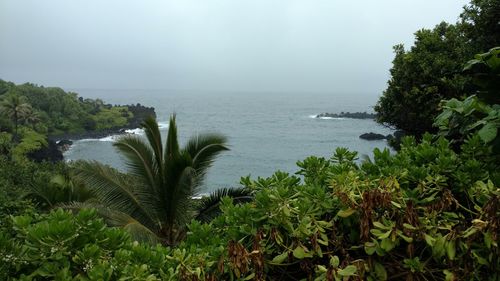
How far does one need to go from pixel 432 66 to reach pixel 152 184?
8.03 metres

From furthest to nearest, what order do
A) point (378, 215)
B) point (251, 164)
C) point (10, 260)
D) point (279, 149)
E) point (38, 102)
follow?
1. point (38, 102)
2. point (279, 149)
3. point (251, 164)
4. point (378, 215)
5. point (10, 260)

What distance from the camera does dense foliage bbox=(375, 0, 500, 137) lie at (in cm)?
1017

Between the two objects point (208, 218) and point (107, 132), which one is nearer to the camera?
point (208, 218)

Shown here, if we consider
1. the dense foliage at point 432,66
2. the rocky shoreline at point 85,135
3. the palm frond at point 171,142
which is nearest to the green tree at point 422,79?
the dense foliage at point 432,66

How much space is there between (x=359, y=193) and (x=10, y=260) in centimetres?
157

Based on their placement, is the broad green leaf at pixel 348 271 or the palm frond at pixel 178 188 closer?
the broad green leaf at pixel 348 271

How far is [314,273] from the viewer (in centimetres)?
200

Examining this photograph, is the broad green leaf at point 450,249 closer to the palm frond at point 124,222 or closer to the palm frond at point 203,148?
the palm frond at point 124,222

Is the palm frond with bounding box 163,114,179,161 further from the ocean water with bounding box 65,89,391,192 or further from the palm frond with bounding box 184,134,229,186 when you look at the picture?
the ocean water with bounding box 65,89,391,192

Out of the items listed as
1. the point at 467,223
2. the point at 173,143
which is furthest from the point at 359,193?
the point at 173,143

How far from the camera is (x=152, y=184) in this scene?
26.0ft

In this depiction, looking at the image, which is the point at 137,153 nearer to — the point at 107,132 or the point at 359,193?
the point at 359,193

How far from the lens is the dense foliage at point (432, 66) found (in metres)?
10.2

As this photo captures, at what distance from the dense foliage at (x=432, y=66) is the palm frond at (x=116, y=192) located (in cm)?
694
